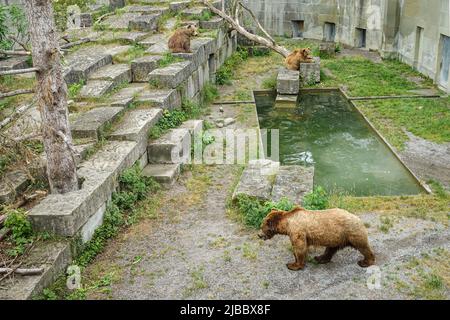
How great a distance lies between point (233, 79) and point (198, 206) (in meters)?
9.48

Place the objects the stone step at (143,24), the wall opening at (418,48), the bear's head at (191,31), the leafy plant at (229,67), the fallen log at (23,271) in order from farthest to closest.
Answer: the wall opening at (418,48) < the leafy plant at (229,67) < the stone step at (143,24) < the bear's head at (191,31) < the fallen log at (23,271)

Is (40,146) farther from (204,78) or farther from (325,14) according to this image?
(325,14)

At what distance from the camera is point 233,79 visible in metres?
18.1

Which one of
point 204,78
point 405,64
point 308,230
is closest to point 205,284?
point 308,230

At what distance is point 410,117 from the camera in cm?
1380

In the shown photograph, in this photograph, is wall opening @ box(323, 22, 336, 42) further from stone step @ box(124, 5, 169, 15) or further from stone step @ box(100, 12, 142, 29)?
stone step @ box(100, 12, 142, 29)

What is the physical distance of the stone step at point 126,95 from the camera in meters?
11.5

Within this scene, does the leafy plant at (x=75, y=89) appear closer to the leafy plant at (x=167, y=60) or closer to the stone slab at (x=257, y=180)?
the leafy plant at (x=167, y=60)

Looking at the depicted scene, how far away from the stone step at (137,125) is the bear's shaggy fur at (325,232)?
164 inches

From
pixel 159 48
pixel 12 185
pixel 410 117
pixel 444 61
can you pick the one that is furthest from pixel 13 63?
pixel 444 61

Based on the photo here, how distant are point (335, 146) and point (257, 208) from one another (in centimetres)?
485

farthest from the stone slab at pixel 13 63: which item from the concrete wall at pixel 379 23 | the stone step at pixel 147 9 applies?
the concrete wall at pixel 379 23

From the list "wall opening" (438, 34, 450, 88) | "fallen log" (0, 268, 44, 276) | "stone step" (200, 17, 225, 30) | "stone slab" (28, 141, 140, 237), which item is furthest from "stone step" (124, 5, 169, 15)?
"fallen log" (0, 268, 44, 276)

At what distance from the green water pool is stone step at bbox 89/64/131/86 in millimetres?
3840
